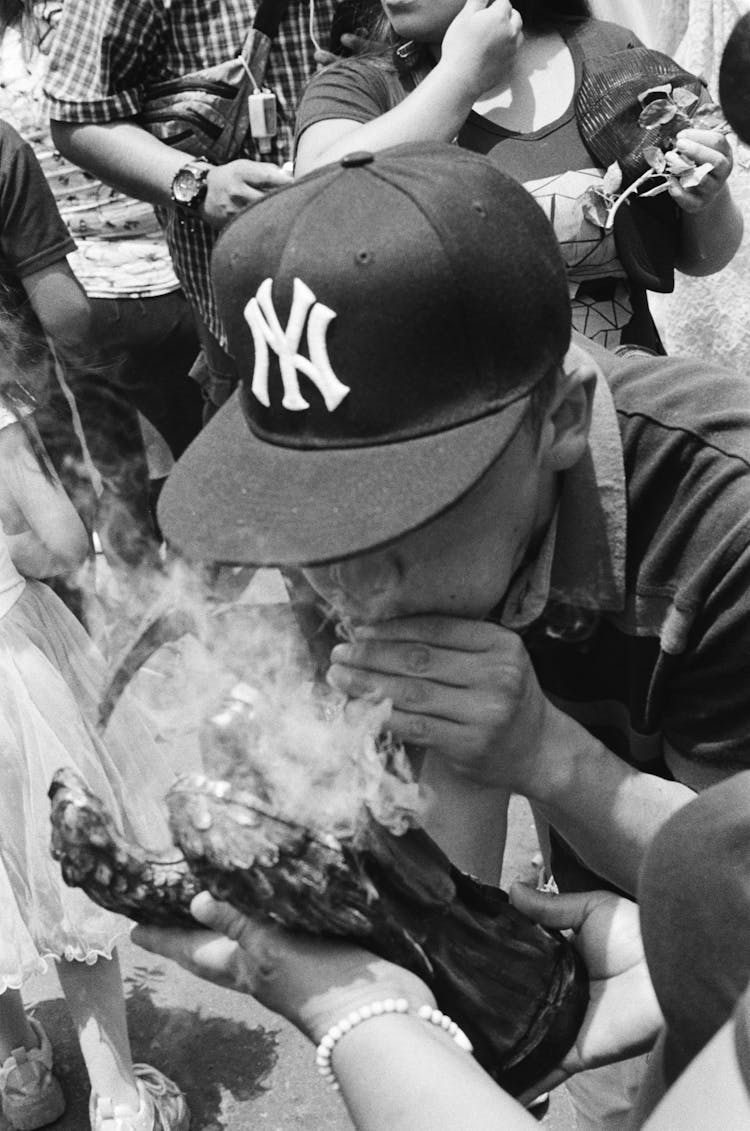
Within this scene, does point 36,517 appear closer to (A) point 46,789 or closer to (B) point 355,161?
(A) point 46,789

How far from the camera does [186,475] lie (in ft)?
4.57

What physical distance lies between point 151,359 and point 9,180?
63 cm

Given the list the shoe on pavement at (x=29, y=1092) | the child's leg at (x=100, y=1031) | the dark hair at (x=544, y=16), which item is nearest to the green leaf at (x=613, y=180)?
the dark hair at (x=544, y=16)

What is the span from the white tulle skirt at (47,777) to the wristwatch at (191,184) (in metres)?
0.99

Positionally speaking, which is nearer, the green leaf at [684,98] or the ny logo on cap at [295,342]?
the ny logo on cap at [295,342]

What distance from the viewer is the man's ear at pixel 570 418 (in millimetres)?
1412

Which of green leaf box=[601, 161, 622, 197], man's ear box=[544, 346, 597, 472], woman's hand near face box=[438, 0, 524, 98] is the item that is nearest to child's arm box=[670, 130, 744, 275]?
green leaf box=[601, 161, 622, 197]

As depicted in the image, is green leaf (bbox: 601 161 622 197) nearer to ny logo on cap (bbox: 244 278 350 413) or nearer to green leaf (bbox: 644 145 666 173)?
green leaf (bbox: 644 145 666 173)

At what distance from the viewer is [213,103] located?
3.07 meters

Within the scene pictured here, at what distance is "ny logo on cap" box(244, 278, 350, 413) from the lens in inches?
48.6

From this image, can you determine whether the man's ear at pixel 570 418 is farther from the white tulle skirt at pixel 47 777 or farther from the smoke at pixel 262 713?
the white tulle skirt at pixel 47 777

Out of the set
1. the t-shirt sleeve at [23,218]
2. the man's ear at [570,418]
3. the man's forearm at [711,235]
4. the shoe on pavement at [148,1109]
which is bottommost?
the shoe on pavement at [148,1109]

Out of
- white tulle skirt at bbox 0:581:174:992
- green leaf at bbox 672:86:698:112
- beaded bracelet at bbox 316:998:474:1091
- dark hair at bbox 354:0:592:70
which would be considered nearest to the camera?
beaded bracelet at bbox 316:998:474:1091

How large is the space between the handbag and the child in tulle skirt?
0.93 meters
